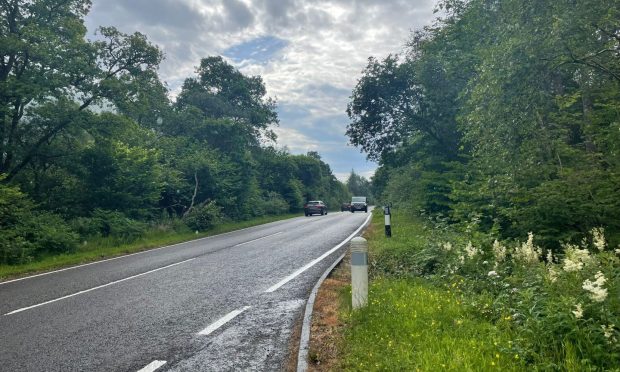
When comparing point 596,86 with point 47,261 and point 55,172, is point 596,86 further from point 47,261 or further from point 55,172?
point 55,172

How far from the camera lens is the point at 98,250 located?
50.5 ft

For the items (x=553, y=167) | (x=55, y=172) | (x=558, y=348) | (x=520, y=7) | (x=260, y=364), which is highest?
(x=520, y=7)

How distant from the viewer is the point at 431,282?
7.45 metres

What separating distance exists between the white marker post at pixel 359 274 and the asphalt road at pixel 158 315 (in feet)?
3.40

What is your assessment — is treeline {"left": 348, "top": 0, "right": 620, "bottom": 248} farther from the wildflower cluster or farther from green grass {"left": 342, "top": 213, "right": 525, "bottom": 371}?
green grass {"left": 342, "top": 213, "right": 525, "bottom": 371}

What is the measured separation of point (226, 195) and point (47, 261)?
1928cm

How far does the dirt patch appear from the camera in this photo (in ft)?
14.7

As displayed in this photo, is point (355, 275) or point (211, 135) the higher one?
point (211, 135)

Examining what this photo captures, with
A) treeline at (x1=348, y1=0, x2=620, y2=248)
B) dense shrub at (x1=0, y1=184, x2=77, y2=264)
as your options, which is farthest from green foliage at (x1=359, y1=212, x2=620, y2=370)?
dense shrub at (x1=0, y1=184, x2=77, y2=264)

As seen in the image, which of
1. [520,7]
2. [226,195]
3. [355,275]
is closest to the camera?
[355,275]

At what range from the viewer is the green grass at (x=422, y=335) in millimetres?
3836

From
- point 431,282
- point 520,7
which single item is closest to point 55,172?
point 431,282

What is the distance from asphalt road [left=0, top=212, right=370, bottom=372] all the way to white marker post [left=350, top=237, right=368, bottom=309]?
104 centimetres

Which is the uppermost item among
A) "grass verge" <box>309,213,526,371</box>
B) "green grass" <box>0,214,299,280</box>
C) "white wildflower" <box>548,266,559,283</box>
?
"white wildflower" <box>548,266,559,283</box>
